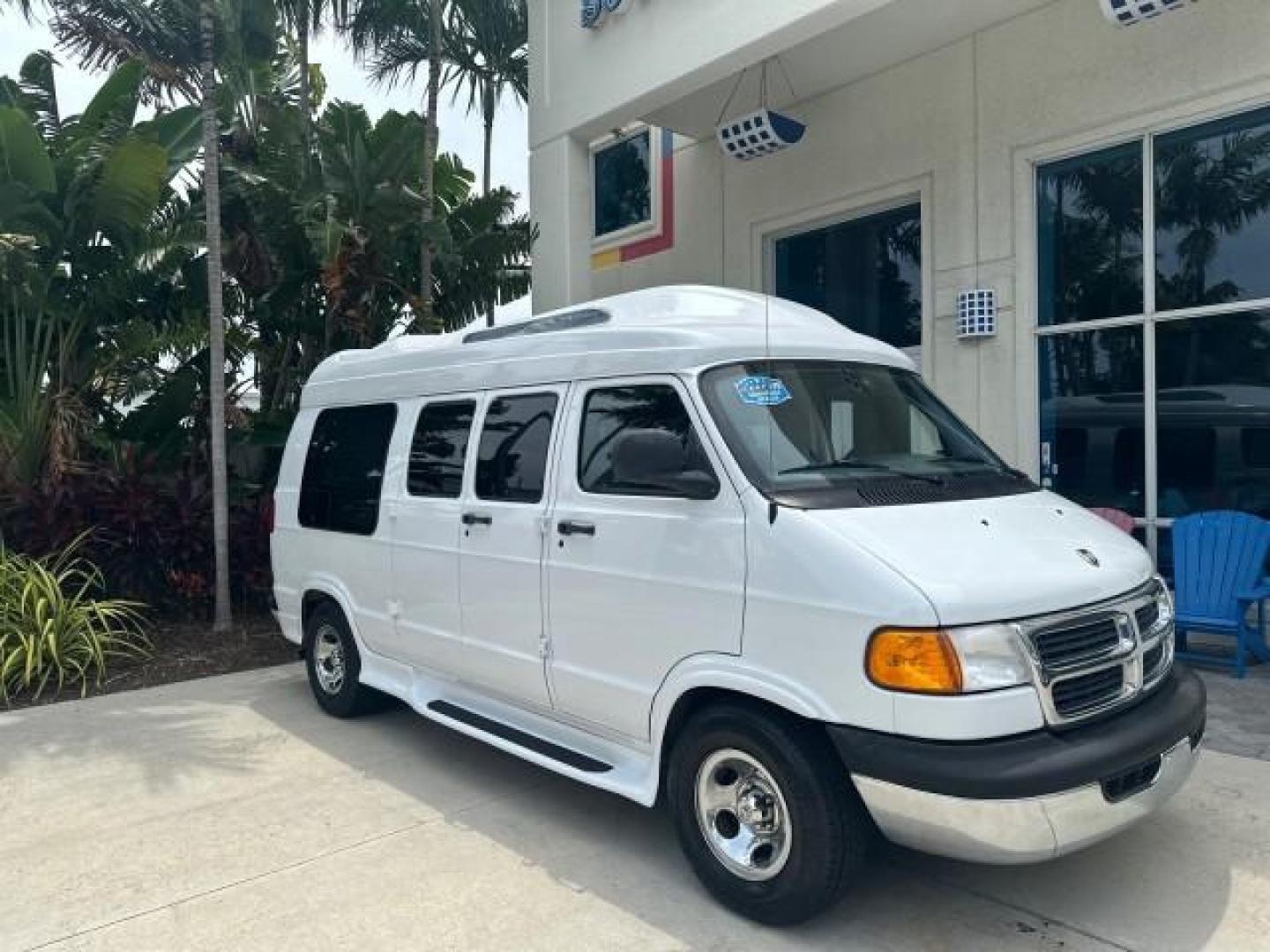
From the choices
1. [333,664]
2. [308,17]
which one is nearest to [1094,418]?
[333,664]

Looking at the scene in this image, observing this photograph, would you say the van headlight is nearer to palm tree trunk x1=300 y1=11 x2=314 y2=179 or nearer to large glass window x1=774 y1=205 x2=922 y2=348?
large glass window x1=774 y1=205 x2=922 y2=348

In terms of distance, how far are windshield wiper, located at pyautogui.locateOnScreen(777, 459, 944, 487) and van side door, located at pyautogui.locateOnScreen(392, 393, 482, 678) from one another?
1.95 m

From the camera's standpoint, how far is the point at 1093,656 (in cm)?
325

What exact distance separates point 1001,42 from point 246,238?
7447 mm

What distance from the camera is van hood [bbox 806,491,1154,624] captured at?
3.06m

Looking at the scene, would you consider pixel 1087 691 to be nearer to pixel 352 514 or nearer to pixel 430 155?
pixel 352 514

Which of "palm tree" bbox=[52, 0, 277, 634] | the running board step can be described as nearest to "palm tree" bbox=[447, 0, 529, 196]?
"palm tree" bbox=[52, 0, 277, 634]

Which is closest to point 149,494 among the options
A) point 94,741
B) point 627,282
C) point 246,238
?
point 246,238

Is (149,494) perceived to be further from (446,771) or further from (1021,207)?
(1021,207)

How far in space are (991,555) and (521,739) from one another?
7.67ft

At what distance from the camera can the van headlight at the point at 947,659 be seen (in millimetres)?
2990

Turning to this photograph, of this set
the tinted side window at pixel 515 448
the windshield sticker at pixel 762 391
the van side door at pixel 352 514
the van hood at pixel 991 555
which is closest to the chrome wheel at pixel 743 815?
the van hood at pixel 991 555

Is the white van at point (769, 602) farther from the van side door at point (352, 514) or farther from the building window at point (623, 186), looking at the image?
the building window at point (623, 186)

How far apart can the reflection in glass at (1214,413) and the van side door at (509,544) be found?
5737mm
